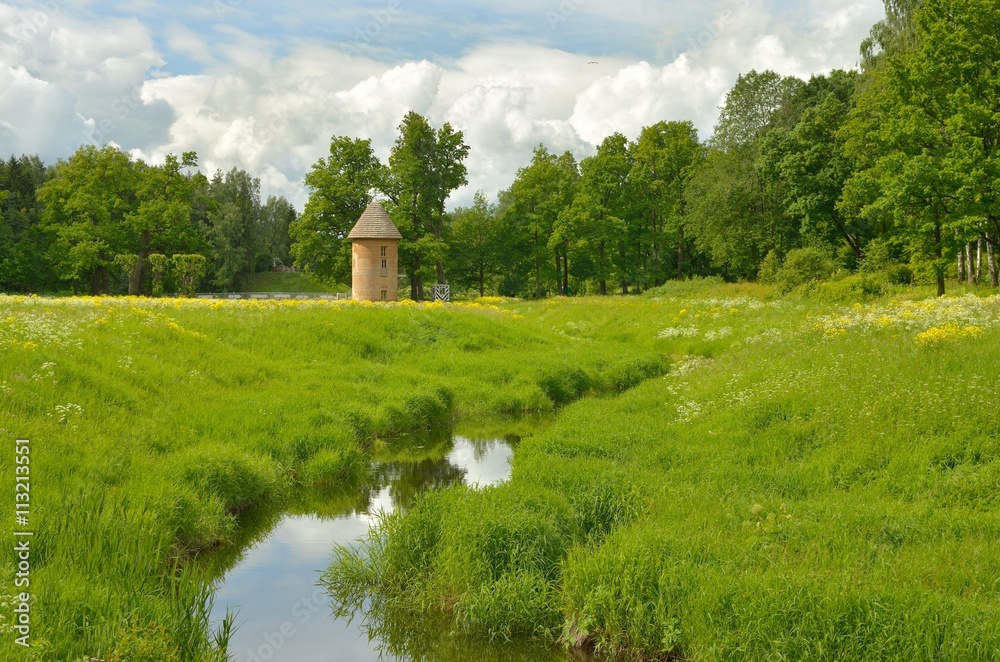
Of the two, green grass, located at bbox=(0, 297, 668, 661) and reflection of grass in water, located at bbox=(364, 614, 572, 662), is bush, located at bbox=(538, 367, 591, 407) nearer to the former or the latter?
green grass, located at bbox=(0, 297, 668, 661)

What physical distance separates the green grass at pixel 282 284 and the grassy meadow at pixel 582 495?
76.9 meters

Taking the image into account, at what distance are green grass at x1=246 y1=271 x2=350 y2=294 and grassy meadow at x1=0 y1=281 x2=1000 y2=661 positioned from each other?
252 ft

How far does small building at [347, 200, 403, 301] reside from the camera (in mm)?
40844

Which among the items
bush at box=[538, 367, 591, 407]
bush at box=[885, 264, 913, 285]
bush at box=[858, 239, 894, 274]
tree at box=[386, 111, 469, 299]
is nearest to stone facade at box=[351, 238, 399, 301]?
tree at box=[386, 111, 469, 299]

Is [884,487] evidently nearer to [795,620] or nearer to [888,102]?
[795,620]

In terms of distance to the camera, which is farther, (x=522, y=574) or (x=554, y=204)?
(x=554, y=204)

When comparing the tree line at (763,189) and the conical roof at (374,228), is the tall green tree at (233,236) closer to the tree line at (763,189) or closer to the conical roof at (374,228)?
the tree line at (763,189)

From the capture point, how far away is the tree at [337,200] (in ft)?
165

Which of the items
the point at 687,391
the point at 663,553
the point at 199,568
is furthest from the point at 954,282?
the point at 199,568

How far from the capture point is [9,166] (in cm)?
7256

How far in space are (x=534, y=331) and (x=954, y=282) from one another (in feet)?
72.9
